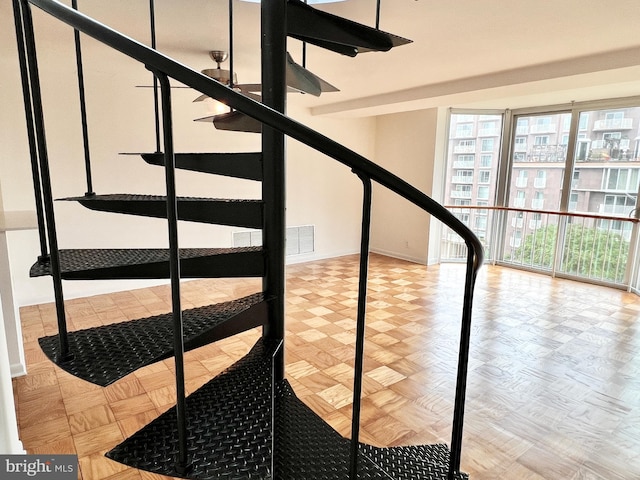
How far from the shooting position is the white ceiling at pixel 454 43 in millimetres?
2148

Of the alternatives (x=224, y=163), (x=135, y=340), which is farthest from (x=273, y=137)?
(x=135, y=340)

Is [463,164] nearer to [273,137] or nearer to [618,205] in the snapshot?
[618,205]

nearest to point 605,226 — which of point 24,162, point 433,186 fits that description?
point 433,186

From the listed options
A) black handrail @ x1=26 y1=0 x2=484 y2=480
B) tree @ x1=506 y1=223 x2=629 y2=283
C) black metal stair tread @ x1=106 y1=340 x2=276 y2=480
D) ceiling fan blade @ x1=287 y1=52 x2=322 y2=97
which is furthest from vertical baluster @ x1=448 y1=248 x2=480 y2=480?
tree @ x1=506 y1=223 x2=629 y2=283

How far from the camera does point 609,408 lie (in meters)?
2.21

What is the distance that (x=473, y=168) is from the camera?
5.57 metres

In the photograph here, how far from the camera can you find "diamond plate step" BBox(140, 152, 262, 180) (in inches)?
56.3

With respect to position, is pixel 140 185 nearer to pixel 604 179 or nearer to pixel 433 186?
pixel 433 186

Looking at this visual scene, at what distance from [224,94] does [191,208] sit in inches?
22.1

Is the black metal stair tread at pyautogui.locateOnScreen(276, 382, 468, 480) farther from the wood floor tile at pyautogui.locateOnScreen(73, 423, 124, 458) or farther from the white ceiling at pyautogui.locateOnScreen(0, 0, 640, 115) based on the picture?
the white ceiling at pyautogui.locateOnScreen(0, 0, 640, 115)

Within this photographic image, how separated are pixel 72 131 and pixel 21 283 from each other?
1.53m

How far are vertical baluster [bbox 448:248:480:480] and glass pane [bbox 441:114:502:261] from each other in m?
4.77

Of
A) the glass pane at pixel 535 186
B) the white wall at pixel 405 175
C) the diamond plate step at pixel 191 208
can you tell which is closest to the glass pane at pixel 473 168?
the glass pane at pixel 535 186

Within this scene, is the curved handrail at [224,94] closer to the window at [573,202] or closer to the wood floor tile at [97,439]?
the wood floor tile at [97,439]
